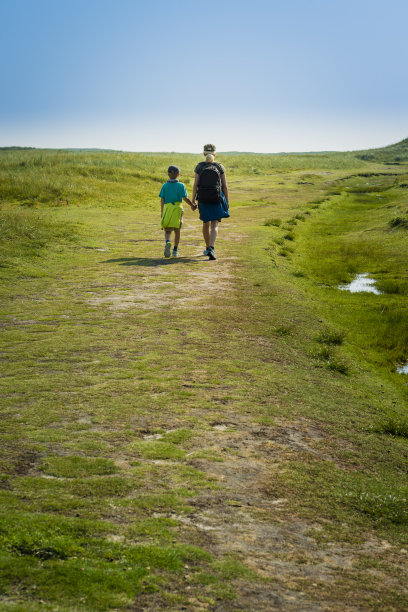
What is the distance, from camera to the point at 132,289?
10.9 metres

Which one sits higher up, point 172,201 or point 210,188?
point 210,188

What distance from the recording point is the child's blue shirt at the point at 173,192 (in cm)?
1398

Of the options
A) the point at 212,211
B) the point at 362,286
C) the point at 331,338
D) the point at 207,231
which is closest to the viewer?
the point at 331,338

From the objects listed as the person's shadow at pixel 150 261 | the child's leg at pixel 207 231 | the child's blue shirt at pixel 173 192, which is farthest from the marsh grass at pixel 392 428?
the child's blue shirt at pixel 173 192

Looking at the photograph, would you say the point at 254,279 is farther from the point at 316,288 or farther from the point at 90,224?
the point at 90,224

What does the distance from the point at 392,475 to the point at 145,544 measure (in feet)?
8.26

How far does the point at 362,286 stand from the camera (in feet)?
43.9

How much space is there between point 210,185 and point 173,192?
113 centimetres

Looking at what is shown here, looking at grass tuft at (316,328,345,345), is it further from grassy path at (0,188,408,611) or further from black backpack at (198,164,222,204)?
black backpack at (198,164,222,204)

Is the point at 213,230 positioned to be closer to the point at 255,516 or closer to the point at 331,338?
the point at 331,338

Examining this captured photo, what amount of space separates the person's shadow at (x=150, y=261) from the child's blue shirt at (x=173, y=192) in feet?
4.98

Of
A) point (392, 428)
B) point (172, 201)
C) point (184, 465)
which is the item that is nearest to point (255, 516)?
point (184, 465)

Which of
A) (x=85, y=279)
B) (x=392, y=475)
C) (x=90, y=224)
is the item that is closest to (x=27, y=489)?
(x=392, y=475)

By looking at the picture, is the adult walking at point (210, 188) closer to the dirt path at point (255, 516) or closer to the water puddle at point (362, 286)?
the water puddle at point (362, 286)
